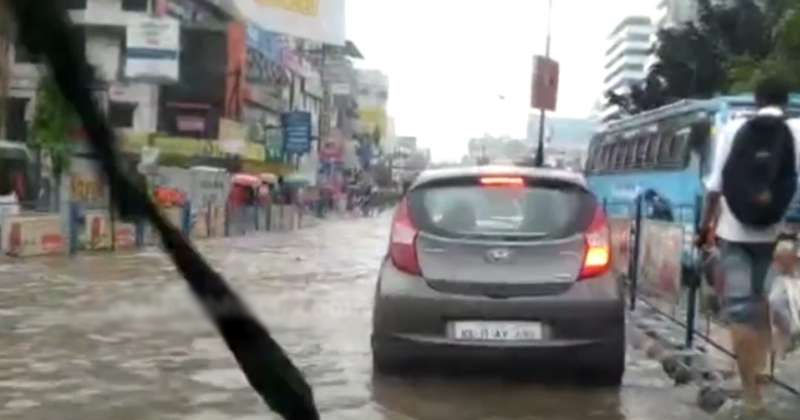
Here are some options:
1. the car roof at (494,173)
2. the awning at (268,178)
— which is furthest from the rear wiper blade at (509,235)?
the awning at (268,178)

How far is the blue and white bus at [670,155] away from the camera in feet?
57.9

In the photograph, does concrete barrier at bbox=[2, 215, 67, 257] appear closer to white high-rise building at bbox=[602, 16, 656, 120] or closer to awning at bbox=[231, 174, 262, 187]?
awning at bbox=[231, 174, 262, 187]

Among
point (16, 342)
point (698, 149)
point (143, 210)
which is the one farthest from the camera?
point (698, 149)

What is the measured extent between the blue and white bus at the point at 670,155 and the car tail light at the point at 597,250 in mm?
6155

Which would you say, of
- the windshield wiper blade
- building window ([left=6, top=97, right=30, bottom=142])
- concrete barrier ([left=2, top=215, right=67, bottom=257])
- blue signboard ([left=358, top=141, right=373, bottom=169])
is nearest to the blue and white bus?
concrete barrier ([left=2, top=215, right=67, bottom=257])

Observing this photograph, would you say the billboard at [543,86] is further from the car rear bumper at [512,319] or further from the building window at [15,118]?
the building window at [15,118]

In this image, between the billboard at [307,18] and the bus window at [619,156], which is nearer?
the billboard at [307,18]

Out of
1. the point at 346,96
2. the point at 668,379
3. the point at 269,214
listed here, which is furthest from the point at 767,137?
the point at 346,96

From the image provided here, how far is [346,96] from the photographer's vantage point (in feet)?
245

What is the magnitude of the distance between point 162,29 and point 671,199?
17.5 metres

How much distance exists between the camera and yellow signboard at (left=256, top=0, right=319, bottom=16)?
8.00 ft

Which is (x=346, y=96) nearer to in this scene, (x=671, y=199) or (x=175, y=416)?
(x=671, y=199)

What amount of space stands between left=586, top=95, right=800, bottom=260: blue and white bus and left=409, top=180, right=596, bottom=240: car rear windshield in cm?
614

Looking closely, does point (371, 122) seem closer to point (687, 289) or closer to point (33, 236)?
point (33, 236)
